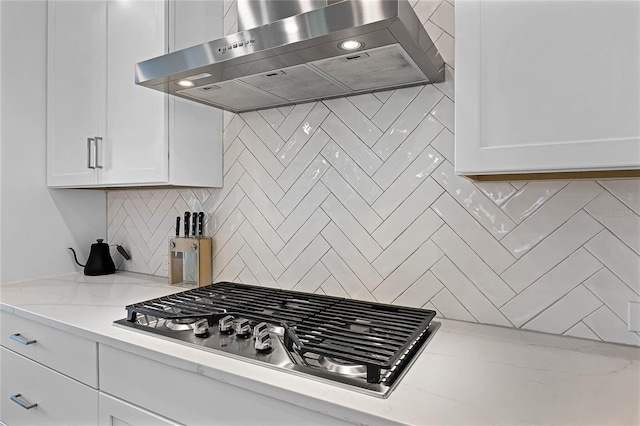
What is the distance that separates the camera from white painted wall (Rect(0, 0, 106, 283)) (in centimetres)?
185

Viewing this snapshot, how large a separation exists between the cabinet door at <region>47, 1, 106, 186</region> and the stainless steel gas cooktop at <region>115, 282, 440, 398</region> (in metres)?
0.93

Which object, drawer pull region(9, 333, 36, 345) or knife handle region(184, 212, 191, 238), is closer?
drawer pull region(9, 333, 36, 345)

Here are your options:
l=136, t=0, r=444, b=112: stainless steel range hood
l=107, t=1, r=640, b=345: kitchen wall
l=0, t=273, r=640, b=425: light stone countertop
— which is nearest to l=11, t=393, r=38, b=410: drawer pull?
l=0, t=273, r=640, b=425: light stone countertop

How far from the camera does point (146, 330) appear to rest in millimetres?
1142

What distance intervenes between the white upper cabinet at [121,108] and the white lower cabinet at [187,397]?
722 millimetres

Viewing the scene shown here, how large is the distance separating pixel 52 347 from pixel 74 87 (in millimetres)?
1230

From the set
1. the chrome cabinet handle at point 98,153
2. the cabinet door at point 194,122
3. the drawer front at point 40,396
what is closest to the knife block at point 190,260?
the cabinet door at point 194,122

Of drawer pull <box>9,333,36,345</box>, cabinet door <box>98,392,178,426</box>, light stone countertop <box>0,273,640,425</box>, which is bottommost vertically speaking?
cabinet door <box>98,392,178,426</box>

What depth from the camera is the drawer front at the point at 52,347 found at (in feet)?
3.94

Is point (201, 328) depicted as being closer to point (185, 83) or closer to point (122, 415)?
point (122, 415)

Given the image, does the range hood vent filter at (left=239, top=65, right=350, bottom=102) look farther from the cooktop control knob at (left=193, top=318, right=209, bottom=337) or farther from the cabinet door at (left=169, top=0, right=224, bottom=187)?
the cooktop control knob at (left=193, top=318, right=209, bottom=337)

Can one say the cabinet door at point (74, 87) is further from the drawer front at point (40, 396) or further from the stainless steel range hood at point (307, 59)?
the drawer front at point (40, 396)

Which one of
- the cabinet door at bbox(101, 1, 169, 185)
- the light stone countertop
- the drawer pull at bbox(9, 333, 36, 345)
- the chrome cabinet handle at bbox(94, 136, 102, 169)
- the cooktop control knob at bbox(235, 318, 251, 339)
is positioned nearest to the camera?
the light stone countertop

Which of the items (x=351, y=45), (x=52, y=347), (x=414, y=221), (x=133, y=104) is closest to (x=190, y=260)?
(x=52, y=347)
